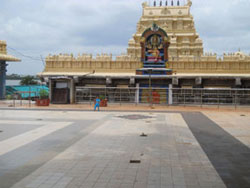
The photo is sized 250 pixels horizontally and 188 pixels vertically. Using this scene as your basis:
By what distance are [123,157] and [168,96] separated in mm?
20176

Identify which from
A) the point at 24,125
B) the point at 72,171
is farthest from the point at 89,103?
the point at 72,171

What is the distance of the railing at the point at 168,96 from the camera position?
26.1m

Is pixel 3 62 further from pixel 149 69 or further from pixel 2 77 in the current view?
pixel 149 69

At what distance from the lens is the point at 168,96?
90.4 feet

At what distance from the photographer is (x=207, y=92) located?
2761 centimetres

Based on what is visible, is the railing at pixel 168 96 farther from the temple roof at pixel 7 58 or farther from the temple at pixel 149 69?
the temple roof at pixel 7 58

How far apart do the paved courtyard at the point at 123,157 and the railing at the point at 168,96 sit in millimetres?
13492

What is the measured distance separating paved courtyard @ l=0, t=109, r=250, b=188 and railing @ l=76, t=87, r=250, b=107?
13.5 metres

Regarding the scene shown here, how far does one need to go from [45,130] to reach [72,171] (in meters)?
6.19

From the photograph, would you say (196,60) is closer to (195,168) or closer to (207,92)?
(207,92)

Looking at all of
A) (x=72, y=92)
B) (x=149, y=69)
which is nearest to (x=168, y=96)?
(x=149, y=69)

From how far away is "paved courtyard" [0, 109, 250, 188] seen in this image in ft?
19.9

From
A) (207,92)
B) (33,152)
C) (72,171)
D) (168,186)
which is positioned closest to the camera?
(168,186)

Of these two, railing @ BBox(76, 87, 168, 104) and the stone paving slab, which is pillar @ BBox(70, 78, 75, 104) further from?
the stone paving slab
